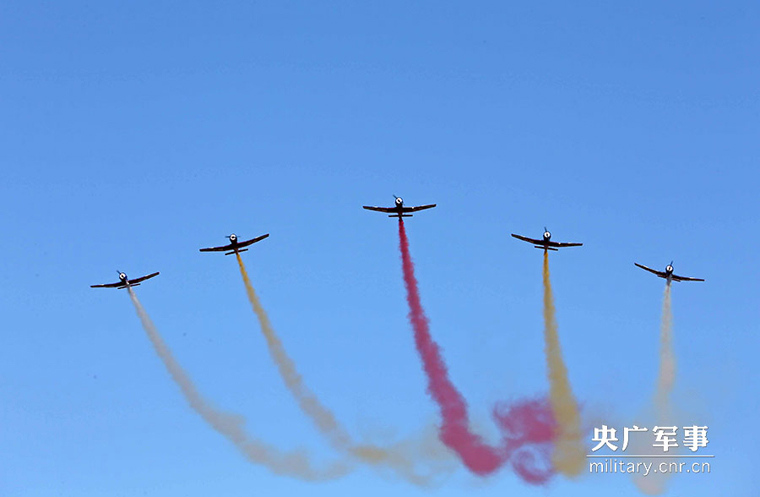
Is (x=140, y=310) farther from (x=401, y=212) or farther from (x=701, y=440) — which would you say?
(x=701, y=440)

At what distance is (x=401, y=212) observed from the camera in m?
130

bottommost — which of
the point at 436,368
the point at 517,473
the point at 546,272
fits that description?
the point at 517,473

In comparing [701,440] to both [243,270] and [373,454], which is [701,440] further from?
[243,270]

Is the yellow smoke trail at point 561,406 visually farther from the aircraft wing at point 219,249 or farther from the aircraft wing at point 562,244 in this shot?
the aircraft wing at point 219,249

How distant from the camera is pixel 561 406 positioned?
134m

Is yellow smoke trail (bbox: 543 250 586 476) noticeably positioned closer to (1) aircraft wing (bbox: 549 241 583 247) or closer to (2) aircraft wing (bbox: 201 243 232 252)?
(1) aircraft wing (bbox: 549 241 583 247)

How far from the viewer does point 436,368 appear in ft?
436

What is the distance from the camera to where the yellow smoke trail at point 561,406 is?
131000 millimetres

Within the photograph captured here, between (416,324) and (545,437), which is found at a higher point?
(416,324)

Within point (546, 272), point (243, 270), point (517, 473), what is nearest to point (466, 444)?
point (517, 473)

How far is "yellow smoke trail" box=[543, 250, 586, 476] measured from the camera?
13100 centimetres

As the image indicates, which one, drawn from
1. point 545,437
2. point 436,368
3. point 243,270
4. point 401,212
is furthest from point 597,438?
point 243,270

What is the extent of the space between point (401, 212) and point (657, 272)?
2580 cm

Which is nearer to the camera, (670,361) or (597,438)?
(597,438)
